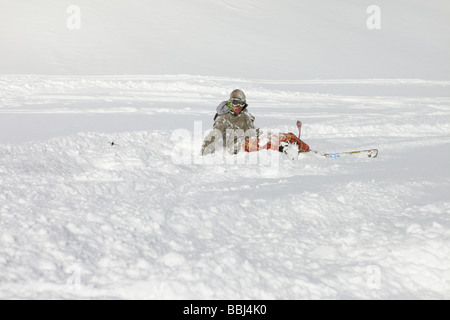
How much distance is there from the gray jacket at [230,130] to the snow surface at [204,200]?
0.46m

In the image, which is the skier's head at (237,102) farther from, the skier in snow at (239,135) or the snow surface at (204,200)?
the snow surface at (204,200)

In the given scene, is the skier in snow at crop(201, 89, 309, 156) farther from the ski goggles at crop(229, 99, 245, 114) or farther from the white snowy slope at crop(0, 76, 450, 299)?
the white snowy slope at crop(0, 76, 450, 299)

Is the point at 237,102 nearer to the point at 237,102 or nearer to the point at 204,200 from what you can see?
the point at 237,102

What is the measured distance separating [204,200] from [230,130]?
2836mm

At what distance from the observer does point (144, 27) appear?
25.3 metres

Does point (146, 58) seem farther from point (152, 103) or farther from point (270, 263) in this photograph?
point (270, 263)

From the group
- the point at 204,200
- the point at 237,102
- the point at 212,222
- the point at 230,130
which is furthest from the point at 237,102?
the point at 212,222

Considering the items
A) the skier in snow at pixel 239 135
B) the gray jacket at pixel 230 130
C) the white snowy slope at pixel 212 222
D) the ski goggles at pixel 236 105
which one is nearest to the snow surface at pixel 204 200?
Result: the white snowy slope at pixel 212 222

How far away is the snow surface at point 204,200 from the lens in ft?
10.1

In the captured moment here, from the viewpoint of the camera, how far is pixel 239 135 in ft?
23.6

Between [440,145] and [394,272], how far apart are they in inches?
253

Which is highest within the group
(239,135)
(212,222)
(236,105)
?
(236,105)
